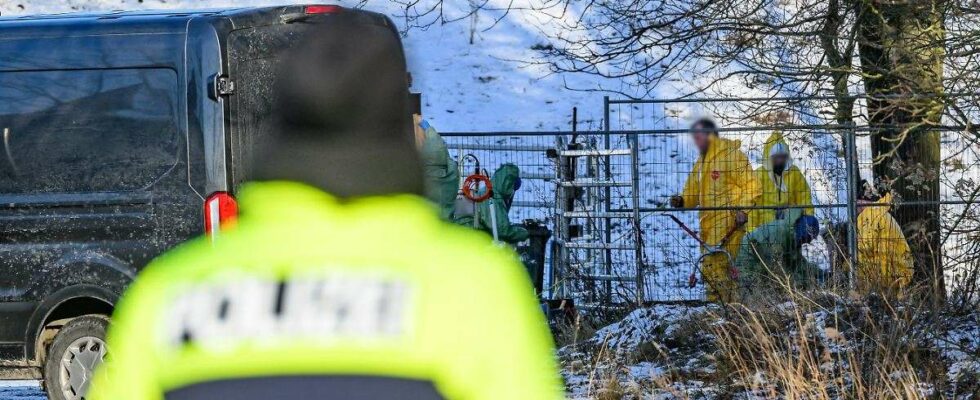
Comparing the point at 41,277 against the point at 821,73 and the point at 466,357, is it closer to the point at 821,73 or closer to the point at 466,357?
the point at 821,73

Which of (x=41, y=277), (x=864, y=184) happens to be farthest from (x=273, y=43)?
(x=864, y=184)

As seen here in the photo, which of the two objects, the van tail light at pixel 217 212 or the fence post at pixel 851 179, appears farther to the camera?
the fence post at pixel 851 179

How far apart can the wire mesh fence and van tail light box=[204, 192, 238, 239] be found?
11.3ft

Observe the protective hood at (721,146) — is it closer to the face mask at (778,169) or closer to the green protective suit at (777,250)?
the face mask at (778,169)

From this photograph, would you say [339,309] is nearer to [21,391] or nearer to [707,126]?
[21,391]

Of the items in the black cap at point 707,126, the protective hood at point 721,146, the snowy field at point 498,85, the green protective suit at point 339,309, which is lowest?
the green protective suit at point 339,309

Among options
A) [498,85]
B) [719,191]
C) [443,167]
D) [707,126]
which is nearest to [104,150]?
[443,167]

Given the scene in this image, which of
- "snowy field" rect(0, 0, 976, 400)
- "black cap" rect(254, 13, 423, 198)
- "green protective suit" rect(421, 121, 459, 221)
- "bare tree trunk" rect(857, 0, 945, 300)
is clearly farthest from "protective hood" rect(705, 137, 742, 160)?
"black cap" rect(254, 13, 423, 198)

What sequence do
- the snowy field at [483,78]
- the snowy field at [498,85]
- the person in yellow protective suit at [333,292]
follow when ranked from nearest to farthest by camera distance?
the person in yellow protective suit at [333,292]
the snowy field at [498,85]
the snowy field at [483,78]

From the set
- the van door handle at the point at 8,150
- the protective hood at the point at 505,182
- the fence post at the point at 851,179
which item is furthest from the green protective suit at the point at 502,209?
the van door handle at the point at 8,150

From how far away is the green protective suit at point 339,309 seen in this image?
1.59 meters

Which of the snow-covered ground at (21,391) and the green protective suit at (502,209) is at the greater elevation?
the green protective suit at (502,209)

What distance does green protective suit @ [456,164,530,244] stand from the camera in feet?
34.9

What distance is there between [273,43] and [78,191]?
4.21ft
